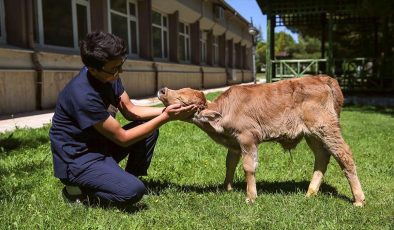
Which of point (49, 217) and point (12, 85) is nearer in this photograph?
point (49, 217)

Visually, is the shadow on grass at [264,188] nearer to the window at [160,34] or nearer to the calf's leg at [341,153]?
the calf's leg at [341,153]

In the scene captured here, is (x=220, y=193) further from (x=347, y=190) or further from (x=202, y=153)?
(x=202, y=153)

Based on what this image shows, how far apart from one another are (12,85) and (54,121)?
6885mm

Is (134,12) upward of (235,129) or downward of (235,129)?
upward

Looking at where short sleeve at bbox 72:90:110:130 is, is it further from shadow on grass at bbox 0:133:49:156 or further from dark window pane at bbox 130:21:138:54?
dark window pane at bbox 130:21:138:54

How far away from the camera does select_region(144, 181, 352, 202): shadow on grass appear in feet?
15.3

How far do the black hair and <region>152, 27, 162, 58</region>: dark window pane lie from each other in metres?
17.1

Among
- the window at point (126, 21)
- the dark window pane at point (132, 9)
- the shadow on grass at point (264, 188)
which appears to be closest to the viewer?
the shadow on grass at point (264, 188)

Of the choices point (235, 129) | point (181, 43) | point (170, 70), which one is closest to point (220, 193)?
point (235, 129)

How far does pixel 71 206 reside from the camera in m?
3.96

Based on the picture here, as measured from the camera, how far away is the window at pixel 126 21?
54.3ft

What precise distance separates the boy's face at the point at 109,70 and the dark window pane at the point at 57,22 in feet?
30.6

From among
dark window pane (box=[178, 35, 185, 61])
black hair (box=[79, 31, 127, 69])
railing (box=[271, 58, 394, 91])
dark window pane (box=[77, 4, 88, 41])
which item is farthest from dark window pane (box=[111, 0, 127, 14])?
black hair (box=[79, 31, 127, 69])

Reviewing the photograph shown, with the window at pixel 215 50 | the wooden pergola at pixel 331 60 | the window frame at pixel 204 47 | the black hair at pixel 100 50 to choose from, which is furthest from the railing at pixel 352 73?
the black hair at pixel 100 50
